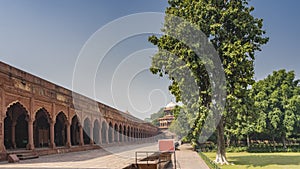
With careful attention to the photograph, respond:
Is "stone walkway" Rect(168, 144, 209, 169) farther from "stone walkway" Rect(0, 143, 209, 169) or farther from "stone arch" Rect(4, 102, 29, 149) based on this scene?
"stone arch" Rect(4, 102, 29, 149)

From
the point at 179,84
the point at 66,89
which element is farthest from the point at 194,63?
the point at 66,89

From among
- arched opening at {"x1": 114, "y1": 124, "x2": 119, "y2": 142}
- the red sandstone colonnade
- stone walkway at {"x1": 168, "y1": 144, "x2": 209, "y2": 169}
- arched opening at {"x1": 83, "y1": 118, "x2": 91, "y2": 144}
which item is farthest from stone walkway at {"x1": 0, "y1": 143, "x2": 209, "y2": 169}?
arched opening at {"x1": 114, "y1": 124, "x2": 119, "y2": 142}

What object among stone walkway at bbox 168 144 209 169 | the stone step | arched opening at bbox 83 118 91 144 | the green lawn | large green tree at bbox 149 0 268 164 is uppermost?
large green tree at bbox 149 0 268 164

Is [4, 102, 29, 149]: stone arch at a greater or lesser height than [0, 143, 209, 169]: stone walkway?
greater

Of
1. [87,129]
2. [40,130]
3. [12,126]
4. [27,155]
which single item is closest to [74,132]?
[87,129]

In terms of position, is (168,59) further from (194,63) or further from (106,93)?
(106,93)

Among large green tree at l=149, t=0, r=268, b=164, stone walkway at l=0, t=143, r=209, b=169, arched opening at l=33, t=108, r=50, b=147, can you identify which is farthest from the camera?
arched opening at l=33, t=108, r=50, b=147

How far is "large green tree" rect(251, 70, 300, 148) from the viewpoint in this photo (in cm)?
3322

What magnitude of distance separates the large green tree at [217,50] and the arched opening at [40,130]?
8.98 meters

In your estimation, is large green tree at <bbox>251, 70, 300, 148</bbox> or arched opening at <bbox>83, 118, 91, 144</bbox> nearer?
arched opening at <bbox>83, 118, 91, 144</bbox>

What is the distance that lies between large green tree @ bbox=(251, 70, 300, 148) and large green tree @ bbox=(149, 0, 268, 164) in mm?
13917

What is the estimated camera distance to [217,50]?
66.1ft

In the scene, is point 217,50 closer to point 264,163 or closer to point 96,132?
point 264,163

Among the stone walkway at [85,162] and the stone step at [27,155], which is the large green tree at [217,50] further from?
the stone step at [27,155]
